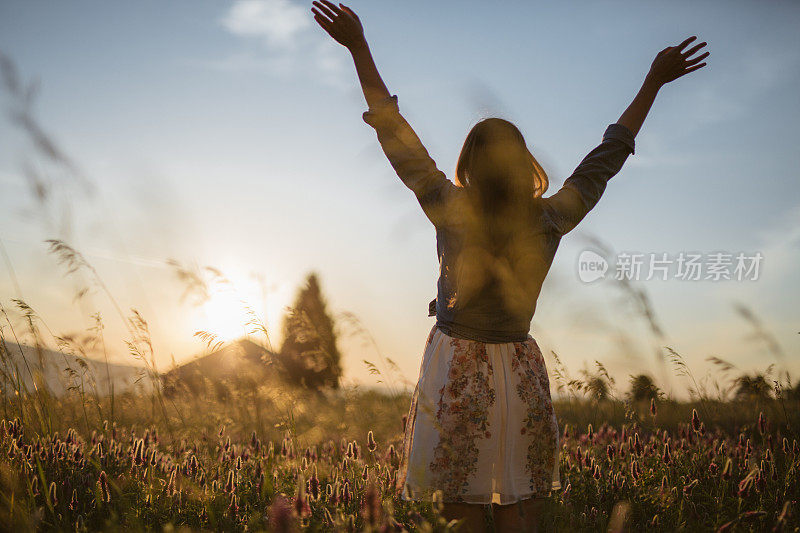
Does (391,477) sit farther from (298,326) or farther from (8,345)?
(8,345)

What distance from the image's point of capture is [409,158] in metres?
2.39

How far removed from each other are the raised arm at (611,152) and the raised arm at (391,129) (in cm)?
55

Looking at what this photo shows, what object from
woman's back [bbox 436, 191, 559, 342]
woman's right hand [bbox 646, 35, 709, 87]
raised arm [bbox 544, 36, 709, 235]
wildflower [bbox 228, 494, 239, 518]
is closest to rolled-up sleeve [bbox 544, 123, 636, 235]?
raised arm [bbox 544, 36, 709, 235]

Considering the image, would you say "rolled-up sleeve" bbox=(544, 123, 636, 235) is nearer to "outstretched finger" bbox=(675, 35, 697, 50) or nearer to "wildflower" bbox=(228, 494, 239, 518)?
"outstretched finger" bbox=(675, 35, 697, 50)

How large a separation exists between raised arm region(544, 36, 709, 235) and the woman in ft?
0.29

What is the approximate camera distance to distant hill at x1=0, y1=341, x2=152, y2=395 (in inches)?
140

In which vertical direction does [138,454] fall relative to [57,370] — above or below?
below

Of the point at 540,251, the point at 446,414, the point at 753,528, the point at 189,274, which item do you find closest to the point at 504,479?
the point at 446,414

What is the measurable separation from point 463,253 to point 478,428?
0.76m

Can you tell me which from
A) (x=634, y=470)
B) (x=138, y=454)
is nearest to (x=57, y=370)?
(x=138, y=454)

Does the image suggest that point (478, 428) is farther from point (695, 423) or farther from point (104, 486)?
point (695, 423)

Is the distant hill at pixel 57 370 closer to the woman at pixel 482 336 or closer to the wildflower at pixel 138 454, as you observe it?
the wildflower at pixel 138 454

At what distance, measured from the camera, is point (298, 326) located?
11.5 feet

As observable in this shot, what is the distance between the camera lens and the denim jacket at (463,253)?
7.76ft
